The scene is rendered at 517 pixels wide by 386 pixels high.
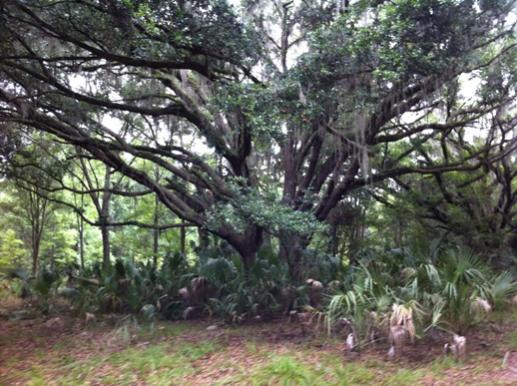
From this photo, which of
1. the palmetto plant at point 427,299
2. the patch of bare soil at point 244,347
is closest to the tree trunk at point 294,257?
the patch of bare soil at point 244,347

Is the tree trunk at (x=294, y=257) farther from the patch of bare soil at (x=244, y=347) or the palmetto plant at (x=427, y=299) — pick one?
the palmetto plant at (x=427, y=299)

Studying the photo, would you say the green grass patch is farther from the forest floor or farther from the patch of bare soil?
the patch of bare soil

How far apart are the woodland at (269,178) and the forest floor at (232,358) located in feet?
0.14

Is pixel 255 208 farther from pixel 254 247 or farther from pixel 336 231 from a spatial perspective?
pixel 336 231

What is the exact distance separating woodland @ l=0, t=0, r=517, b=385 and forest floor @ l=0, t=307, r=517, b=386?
43mm

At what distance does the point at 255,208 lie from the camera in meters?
8.73

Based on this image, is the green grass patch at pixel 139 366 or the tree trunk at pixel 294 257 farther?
the tree trunk at pixel 294 257

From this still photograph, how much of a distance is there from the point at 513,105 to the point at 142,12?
839 cm

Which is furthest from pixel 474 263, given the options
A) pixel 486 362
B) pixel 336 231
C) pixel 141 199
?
pixel 141 199

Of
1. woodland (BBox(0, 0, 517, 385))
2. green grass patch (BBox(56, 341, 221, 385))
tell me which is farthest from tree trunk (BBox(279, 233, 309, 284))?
green grass patch (BBox(56, 341, 221, 385))

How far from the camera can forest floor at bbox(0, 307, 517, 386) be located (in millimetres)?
6188

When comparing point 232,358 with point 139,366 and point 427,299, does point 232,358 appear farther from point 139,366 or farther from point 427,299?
point 427,299

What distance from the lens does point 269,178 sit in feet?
44.3

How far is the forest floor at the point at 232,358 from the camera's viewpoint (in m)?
6.19
